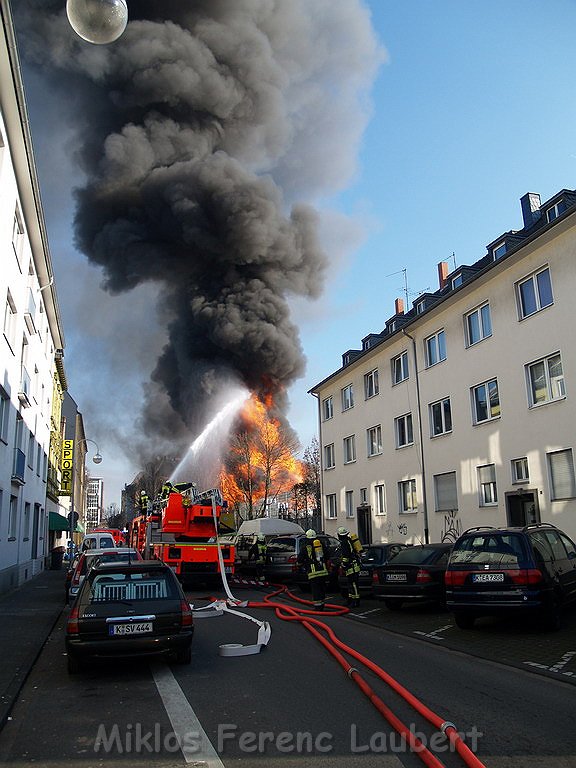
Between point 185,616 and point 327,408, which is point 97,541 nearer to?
point 327,408

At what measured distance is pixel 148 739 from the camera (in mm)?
4414

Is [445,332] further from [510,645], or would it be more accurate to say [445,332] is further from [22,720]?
[22,720]

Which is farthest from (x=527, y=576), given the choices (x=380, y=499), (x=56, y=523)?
(x=56, y=523)

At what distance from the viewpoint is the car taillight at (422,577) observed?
428 inches

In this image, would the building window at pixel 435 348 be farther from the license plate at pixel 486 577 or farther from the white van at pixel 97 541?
Result: the white van at pixel 97 541

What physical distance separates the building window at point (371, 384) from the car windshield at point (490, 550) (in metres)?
14.4

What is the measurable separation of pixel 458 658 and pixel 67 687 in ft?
14.2

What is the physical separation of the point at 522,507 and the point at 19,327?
567 inches

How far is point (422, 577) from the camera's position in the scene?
35.7ft

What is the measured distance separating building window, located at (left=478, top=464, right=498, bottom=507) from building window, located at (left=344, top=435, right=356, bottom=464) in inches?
341

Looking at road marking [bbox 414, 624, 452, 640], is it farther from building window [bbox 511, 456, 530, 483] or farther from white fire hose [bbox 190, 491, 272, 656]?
building window [bbox 511, 456, 530, 483]

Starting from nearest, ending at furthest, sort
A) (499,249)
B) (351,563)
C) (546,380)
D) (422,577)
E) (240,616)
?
(240,616) → (422,577) → (351,563) → (546,380) → (499,249)

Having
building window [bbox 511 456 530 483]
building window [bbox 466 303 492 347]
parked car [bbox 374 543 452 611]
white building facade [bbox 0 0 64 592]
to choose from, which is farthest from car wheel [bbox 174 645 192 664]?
building window [bbox 466 303 492 347]

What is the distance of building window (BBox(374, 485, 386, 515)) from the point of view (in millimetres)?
22156
